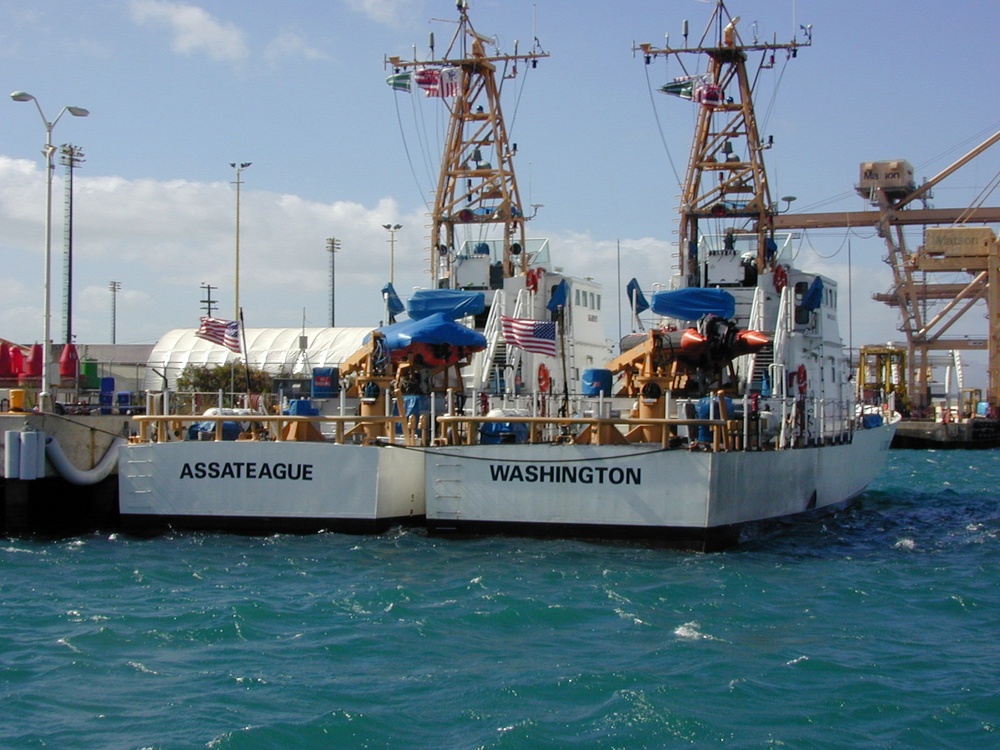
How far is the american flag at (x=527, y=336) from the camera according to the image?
2300 cm

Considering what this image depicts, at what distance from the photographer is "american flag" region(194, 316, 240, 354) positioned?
984 inches

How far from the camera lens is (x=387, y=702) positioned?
11.7 meters

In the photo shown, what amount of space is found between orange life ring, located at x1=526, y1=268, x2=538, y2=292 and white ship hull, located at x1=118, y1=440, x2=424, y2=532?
1071 centimetres

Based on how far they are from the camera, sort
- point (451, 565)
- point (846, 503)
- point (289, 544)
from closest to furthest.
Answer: point (451, 565)
point (289, 544)
point (846, 503)

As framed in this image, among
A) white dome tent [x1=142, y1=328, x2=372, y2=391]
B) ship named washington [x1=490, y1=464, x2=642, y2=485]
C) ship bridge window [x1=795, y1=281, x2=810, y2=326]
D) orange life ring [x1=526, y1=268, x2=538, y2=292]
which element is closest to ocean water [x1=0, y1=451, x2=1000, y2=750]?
ship named washington [x1=490, y1=464, x2=642, y2=485]

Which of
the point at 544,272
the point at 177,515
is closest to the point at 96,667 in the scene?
the point at 177,515

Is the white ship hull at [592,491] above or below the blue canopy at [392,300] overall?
below

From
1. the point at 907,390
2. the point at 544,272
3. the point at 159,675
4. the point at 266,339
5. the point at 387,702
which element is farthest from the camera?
the point at 907,390

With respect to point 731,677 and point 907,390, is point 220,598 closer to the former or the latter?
point 731,677

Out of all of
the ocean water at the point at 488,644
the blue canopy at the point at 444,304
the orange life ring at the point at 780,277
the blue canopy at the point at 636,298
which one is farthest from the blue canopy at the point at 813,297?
the ocean water at the point at 488,644

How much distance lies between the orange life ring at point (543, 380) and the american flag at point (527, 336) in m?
7.47

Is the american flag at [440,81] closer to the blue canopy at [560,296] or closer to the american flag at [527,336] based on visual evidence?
the blue canopy at [560,296]

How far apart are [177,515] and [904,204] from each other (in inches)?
2746

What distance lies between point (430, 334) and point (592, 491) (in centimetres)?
618
